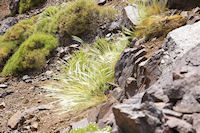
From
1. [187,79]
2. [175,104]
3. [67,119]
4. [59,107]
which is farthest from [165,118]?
[59,107]

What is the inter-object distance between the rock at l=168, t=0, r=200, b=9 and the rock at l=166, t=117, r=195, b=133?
3.19m

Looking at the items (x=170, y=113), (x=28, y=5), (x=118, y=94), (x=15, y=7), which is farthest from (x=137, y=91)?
(x=15, y=7)

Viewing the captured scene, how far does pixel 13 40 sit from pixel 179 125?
7.34 meters

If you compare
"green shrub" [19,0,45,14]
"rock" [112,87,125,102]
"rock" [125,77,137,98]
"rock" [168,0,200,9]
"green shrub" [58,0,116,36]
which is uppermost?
"green shrub" [19,0,45,14]

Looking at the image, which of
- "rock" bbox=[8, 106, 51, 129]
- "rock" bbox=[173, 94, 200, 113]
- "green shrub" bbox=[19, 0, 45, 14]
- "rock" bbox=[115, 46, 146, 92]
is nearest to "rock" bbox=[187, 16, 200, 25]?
"rock" bbox=[115, 46, 146, 92]

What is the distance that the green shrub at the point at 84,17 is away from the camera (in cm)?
682

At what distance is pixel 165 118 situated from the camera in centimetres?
167

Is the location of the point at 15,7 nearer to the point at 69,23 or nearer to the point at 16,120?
the point at 69,23

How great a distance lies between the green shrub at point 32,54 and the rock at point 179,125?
5.49 m

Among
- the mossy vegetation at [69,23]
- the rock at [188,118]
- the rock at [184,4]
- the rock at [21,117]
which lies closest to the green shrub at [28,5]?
the mossy vegetation at [69,23]

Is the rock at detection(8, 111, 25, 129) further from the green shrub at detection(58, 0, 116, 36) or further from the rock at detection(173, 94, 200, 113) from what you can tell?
the rock at detection(173, 94, 200, 113)

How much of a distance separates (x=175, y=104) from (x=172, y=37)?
1.39 m

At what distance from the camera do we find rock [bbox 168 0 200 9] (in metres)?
4.29

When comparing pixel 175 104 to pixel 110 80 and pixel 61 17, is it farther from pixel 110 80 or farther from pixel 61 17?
pixel 61 17
